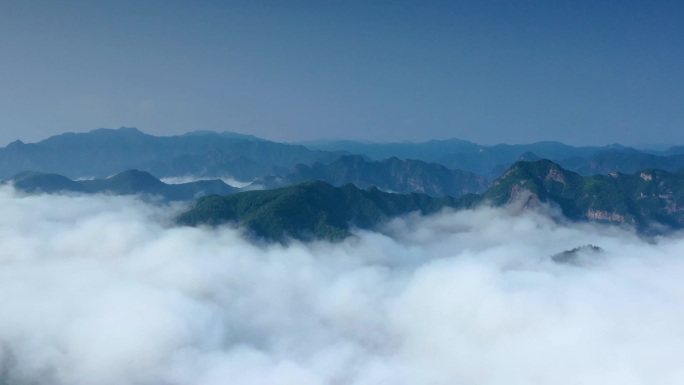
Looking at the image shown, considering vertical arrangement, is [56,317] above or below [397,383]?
above

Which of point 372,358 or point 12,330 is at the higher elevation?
point 12,330

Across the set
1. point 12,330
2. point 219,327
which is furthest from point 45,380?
point 219,327

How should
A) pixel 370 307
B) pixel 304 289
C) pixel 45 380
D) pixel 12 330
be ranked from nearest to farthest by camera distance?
pixel 45 380, pixel 12 330, pixel 370 307, pixel 304 289

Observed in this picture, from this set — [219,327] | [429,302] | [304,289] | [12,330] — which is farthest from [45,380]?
[429,302]

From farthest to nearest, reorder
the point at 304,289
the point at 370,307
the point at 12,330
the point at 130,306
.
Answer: the point at 304,289 < the point at 370,307 < the point at 130,306 < the point at 12,330

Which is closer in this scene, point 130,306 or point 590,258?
point 130,306

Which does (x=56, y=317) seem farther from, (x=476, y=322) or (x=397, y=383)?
(x=476, y=322)

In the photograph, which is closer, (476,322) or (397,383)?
(397,383)

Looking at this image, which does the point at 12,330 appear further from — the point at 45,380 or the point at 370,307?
the point at 370,307

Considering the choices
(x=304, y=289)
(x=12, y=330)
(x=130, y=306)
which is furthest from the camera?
(x=304, y=289)
